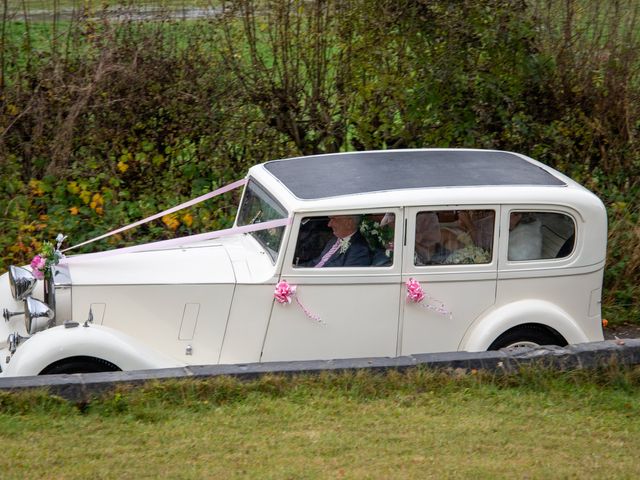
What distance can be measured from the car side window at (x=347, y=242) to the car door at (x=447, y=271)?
154 mm

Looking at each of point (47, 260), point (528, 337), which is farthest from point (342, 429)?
point (47, 260)

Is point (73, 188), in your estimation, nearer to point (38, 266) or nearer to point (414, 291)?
point (38, 266)

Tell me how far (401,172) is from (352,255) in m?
0.84

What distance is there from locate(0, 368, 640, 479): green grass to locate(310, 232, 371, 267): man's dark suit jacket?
79 cm

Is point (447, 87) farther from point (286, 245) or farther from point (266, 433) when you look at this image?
point (266, 433)

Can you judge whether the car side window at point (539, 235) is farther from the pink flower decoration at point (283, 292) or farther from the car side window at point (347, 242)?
the pink flower decoration at point (283, 292)

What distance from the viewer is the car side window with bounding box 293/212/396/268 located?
6.11 meters

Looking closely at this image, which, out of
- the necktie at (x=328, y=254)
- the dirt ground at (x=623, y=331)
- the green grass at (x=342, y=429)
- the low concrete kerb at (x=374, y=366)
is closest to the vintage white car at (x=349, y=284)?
the necktie at (x=328, y=254)

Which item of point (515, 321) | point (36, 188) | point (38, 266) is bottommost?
point (515, 321)

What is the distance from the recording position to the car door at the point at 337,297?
6074 millimetres

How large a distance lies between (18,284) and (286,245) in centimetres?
182

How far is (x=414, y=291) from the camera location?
6.12 meters

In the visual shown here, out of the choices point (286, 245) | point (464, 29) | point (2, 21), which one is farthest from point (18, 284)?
point (464, 29)

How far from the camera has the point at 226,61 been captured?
9.87 m
